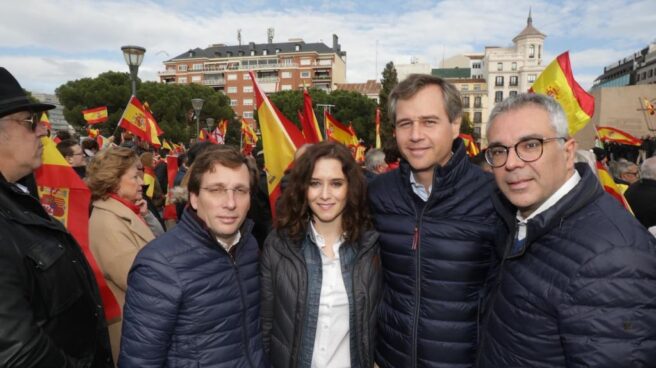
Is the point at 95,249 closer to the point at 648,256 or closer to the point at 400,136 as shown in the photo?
the point at 400,136

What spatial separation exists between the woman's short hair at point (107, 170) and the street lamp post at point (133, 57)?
21.3ft

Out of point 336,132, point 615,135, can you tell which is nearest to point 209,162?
point 336,132

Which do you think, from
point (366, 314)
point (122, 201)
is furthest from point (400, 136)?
point (122, 201)

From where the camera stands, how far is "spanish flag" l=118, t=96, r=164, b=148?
10.2 meters

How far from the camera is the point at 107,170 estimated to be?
3.55 metres

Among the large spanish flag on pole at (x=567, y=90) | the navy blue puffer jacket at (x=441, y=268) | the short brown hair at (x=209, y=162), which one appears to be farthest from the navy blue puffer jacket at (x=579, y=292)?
the large spanish flag on pole at (x=567, y=90)

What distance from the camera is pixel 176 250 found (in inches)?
88.2

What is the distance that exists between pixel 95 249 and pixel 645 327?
133 inches

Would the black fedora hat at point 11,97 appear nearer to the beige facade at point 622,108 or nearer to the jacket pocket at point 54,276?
the jacket pocket at point 54,276

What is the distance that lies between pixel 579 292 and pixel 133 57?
10.1 m

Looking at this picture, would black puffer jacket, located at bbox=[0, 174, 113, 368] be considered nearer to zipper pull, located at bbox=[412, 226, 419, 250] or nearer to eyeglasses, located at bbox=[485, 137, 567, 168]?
zipper pull, located at bbox=[412, 226, 419, 250]

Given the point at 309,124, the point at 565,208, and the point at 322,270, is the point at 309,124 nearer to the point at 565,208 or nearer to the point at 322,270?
the point at 322,270

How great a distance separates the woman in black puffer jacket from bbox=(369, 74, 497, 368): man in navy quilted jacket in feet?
0.50

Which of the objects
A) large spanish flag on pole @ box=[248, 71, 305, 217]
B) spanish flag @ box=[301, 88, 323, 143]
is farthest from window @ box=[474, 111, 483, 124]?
large spanish flag on pole @ box=[248, 71, 305, 217]
